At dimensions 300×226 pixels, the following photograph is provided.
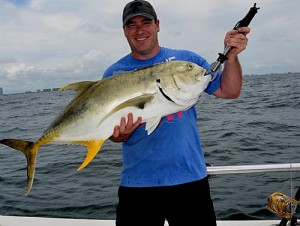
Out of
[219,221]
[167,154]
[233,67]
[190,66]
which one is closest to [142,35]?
[190,66]

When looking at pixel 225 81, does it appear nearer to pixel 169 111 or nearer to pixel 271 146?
pixel 169 111

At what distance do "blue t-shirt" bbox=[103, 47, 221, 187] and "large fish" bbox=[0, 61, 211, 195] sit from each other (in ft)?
0.92

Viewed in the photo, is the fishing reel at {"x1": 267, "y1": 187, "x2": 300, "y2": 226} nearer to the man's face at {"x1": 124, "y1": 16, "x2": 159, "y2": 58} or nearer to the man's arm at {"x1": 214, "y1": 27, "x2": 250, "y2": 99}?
the man's arm at {"x1": 214, "y1": 27, "x2": 250, "y2": 99}

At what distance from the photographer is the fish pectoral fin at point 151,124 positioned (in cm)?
301

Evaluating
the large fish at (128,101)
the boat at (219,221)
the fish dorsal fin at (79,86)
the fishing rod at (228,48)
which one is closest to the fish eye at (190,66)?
the large fish at (128,101)

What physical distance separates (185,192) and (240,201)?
4789 mm

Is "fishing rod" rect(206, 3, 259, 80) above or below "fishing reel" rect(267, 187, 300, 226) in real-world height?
above

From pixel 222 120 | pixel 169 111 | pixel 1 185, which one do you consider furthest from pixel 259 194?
pixel 222 120

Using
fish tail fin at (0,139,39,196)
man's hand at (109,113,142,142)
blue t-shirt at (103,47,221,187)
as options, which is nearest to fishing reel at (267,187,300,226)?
blue t-shirt at (103,47,221,187)

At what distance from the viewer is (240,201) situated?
7.63 metres

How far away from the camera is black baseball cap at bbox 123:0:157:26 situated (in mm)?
3395

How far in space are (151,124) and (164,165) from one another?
45 cm

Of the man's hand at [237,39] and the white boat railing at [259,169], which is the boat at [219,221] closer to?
the white boat railing at [259,169]

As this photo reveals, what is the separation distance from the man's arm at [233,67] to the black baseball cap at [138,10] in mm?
860
